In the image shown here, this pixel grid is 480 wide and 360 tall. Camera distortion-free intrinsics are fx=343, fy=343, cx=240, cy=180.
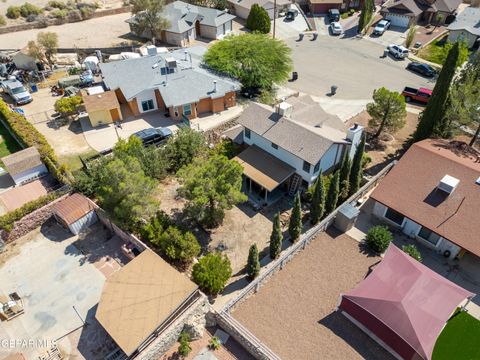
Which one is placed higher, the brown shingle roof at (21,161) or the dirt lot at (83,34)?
the dirt lot at (83,34)

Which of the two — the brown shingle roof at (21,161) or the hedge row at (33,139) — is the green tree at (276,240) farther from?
the brown shingle roof at (21,161)

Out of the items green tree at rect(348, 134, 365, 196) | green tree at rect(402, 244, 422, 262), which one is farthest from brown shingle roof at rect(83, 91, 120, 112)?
green tree at rect(402, 244, 422, 262)

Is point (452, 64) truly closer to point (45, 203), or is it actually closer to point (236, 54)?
point (236, 54)

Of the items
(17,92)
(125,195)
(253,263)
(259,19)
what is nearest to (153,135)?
(125,195)

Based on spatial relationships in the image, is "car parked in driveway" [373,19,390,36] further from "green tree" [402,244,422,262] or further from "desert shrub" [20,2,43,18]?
"desert shrub" [20,2,43,18]

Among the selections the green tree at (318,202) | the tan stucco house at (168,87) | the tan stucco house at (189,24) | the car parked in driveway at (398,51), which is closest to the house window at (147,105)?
the tan stucco house at (168,87)

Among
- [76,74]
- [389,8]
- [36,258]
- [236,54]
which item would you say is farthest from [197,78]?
[389,8]
